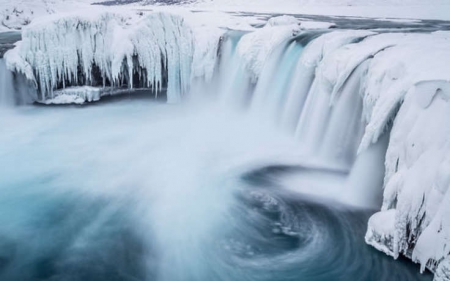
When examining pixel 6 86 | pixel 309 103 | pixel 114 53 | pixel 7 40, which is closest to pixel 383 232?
pixel 309 103

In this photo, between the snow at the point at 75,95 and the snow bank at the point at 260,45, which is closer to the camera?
the snow bank at the point at 260,45

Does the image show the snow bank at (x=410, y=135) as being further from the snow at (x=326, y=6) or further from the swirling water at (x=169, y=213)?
the snow at (x=326, y=6)

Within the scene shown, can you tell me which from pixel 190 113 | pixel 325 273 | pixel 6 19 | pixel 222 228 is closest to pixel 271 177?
pixel 222 228

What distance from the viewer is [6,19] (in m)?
13.6

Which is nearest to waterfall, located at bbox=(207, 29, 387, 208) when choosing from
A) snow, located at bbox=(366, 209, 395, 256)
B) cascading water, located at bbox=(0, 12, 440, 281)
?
cascading water, located at bbox=(0, 12, 440, 281)

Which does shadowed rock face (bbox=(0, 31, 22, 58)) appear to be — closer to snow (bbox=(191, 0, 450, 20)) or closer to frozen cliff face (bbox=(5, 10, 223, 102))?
frozen cliff face (bbox=(5, 10, 223, 102))

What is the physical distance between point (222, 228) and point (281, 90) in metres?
3.86

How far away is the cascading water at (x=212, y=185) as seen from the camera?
4.07 metres

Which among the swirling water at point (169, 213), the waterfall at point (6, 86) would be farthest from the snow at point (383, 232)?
the waterfall at point (6, 86)

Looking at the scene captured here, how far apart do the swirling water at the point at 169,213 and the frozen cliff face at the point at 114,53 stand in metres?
1.96

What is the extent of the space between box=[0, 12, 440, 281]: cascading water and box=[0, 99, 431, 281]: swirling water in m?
0.02

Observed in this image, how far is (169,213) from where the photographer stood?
511cm

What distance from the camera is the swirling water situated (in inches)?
157

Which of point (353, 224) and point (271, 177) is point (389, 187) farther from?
point (271, 177)
